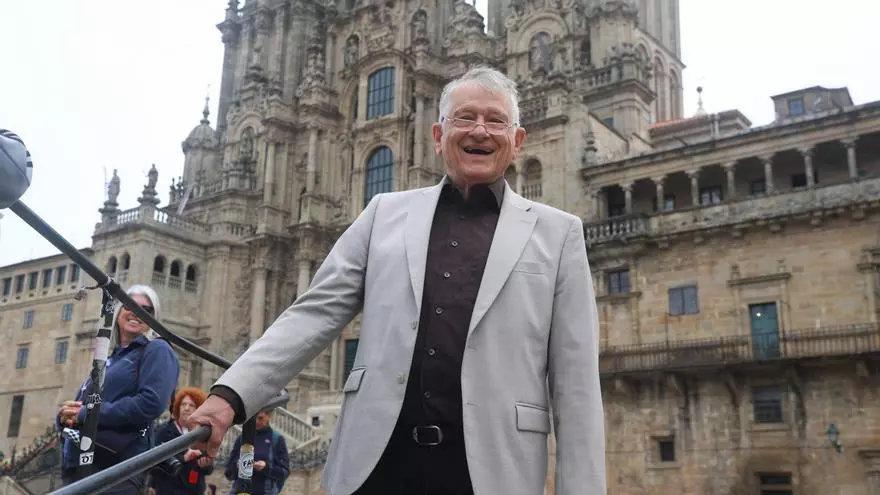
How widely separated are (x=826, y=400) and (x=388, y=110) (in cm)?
2637

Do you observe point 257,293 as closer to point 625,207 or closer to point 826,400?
point 625,207


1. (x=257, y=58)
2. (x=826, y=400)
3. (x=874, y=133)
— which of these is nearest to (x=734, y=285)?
(x=826, y=400)

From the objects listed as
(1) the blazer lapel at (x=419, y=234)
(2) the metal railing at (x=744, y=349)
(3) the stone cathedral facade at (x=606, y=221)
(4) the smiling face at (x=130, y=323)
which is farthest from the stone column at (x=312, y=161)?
(1) the blazer lapel at (x=419, y=234)

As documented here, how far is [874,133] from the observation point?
28016mm

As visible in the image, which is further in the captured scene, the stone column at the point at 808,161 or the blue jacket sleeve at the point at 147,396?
Result: the stone column at the point at 808,161

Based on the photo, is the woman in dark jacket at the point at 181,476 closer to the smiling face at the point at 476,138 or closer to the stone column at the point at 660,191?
the smiling face at the point at 476,138

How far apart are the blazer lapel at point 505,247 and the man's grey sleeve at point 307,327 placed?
2.08 ft

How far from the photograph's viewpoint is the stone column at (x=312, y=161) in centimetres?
4469

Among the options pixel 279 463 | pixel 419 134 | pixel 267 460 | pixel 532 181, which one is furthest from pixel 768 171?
pixel 267 460

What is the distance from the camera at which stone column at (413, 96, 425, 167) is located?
41906 millimetres

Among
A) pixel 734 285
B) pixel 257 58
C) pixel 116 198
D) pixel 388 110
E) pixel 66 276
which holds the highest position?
pixel 257 58

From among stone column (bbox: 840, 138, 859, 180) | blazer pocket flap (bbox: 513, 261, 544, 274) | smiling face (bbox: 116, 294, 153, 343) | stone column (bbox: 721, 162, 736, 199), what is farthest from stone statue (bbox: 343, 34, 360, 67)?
blazer pocket flap (bbox: 513, 261, 544, 274)

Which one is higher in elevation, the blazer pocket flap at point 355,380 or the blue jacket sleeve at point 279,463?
the blazer pocket flap at point 355,380

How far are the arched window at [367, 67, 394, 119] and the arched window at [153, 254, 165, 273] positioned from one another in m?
12.7
